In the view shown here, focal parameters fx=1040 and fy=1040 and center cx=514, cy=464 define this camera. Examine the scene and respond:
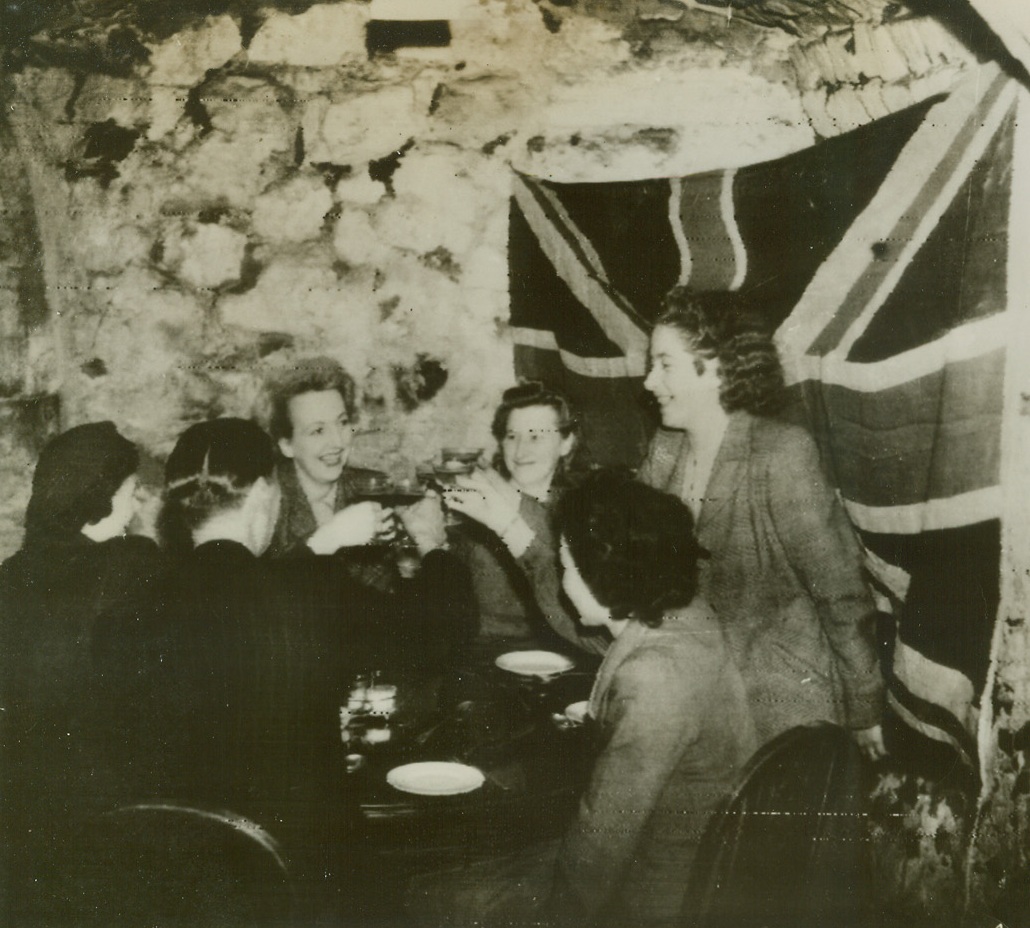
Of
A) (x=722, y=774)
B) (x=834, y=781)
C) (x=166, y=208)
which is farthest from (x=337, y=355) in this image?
(x=834, y=781)

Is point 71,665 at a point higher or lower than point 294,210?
lower

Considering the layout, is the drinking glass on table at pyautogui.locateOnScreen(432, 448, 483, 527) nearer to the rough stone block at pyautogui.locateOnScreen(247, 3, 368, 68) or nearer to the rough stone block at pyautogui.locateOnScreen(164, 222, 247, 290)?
the rough stone block at pyautogui.locateOnScreen(164, 222, 247, 290)

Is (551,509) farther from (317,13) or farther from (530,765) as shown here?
(317,13)

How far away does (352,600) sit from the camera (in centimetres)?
300

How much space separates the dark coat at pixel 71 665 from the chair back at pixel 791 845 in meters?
1.71

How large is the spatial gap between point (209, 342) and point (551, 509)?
1.10 meters

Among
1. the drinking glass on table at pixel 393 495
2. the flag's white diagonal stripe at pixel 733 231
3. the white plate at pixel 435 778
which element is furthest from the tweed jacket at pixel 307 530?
the flag's white diagonal stripe at pixel 733 231

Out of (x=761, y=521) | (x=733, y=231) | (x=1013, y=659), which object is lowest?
(x=1013, y=659)

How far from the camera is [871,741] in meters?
3.05

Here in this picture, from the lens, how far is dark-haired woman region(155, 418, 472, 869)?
298 centimetres

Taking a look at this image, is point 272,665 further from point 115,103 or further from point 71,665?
point 115,103

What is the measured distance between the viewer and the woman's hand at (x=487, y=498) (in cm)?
303

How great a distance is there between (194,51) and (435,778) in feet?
7.27

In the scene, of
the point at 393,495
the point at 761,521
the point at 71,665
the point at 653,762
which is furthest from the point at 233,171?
the point at 653,762
